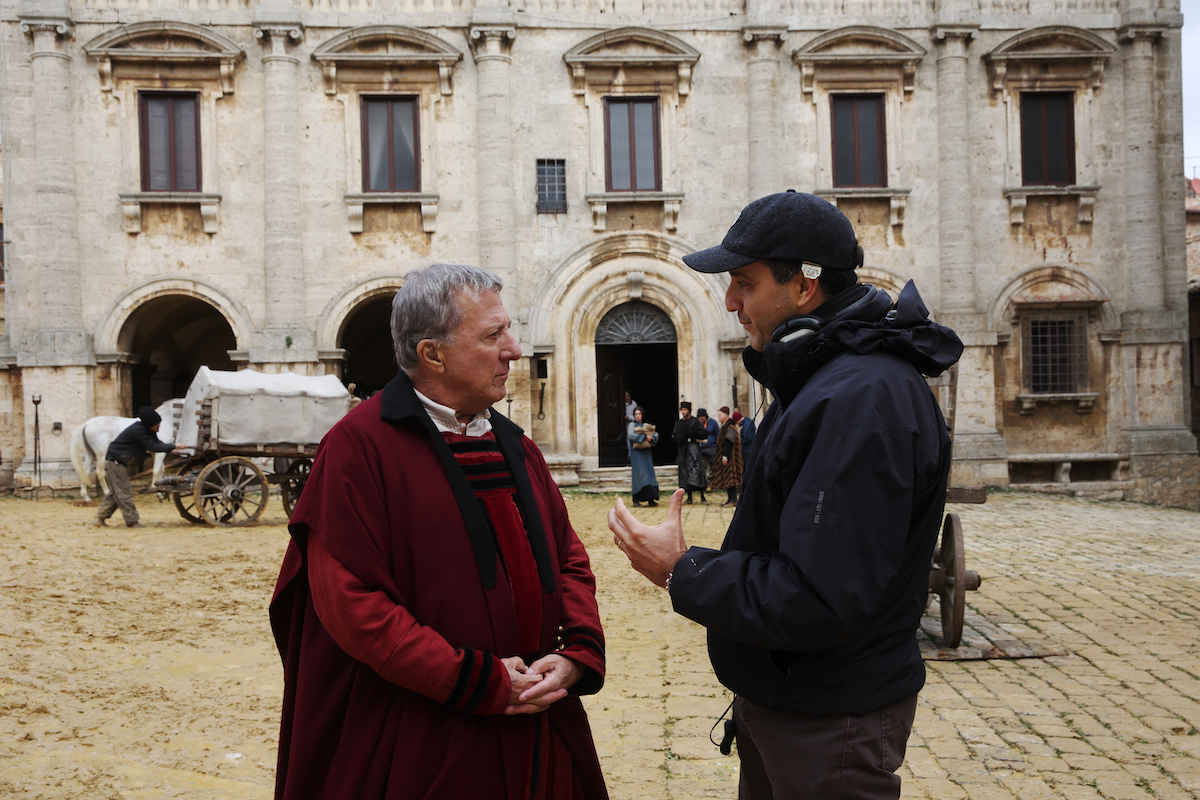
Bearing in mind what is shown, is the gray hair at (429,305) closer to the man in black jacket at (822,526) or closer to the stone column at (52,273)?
the man in black jacket at (822,526)

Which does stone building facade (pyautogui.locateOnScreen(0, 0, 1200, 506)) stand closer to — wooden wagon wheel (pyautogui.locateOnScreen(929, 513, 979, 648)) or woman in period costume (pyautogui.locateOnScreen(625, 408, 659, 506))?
woman in period costume (pyautogui.locateOnScreen(625, 408, 659, 506))

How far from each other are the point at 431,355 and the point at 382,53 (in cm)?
1758

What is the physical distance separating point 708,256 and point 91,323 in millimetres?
18771

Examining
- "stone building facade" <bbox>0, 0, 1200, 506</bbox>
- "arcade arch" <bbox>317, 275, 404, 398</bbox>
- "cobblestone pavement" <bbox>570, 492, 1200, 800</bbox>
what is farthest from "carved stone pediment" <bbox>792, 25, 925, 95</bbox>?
"cobblestone pavement" <bbox>570, 492, 1200, 800</bbox>

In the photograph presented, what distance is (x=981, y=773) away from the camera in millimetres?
4539

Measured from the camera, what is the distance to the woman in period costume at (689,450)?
1638cm

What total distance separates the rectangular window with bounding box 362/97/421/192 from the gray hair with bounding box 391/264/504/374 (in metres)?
17.0

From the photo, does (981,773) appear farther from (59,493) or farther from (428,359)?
(59,493)

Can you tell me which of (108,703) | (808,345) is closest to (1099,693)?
(808,345)

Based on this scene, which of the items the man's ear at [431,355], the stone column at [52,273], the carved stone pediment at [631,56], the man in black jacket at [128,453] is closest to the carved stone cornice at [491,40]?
the carved stone pediment at [631,56]

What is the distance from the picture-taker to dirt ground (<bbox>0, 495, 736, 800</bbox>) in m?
4.60

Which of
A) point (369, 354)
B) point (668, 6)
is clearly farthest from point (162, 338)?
point (668, 6)

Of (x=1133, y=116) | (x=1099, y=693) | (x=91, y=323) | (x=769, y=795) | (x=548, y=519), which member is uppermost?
(x=1133, y=116)

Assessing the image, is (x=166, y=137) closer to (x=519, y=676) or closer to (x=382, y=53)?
(x=382, y=53)
